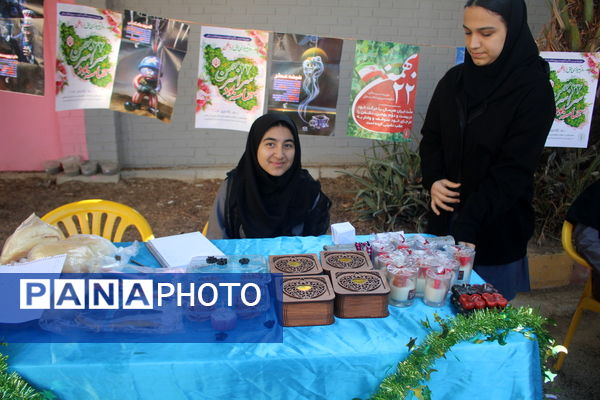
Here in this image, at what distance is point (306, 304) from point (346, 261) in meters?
0.35

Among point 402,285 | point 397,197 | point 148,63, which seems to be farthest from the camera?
point 397,197

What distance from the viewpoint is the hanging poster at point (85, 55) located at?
3.09 metres

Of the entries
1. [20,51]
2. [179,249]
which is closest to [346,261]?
[179,249]

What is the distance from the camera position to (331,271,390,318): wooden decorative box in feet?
5.46

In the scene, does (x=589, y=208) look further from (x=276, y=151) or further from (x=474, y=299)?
(x=276, y=151)

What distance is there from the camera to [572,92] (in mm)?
3422

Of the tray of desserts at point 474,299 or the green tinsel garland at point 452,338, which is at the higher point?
the tray of desserts at point 474,299

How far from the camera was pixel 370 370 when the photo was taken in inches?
61.6

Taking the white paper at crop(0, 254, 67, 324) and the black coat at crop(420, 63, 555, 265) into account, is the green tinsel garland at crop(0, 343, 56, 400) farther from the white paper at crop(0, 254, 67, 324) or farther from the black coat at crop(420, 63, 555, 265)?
the black coat at crop(420, 63, 555, 265)

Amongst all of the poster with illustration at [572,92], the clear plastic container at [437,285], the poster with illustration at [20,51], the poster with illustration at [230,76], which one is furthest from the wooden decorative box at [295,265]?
the poster with illustration at [572,92]

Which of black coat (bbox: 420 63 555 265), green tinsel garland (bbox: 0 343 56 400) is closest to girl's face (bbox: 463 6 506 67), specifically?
black coat (bbox: 420 63 555 265)

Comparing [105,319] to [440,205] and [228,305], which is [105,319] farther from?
[440,205]

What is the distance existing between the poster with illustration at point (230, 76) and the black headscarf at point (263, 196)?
606mm

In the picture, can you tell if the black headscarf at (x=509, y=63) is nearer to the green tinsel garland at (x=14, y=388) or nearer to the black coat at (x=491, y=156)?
the black coat at (x=491, y=156)
